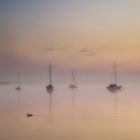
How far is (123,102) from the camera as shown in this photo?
1.92m

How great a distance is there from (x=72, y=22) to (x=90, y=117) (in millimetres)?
548

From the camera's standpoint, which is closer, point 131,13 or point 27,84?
point 131,13

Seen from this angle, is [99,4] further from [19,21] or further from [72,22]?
[19,21]

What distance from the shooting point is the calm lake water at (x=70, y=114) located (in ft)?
6.12

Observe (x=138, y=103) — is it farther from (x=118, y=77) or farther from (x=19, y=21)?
(x=19, y=21)

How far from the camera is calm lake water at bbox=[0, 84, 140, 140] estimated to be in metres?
1.86

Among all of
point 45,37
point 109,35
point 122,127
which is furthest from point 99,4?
point 122,127

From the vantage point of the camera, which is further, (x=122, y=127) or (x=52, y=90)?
(x=52, y=90)

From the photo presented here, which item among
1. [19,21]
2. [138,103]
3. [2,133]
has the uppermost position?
[19,21]

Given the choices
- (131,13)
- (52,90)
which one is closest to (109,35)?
(131,13)

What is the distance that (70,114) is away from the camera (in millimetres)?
1941

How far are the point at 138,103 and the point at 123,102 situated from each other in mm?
83

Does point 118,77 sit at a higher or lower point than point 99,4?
lower

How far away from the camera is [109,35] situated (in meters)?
1.93
